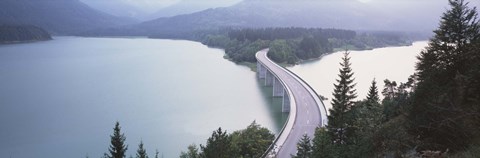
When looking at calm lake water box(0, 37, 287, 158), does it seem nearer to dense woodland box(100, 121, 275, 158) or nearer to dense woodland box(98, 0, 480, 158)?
dense woodland box(100, 121, 275, 158)

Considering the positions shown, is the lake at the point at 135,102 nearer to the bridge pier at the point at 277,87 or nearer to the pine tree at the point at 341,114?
the bridge pier at the point at 277,87

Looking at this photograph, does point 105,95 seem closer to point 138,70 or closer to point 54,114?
point 54,114

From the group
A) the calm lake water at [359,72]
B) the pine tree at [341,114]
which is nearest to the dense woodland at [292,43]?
the calm lake water at [359,72]

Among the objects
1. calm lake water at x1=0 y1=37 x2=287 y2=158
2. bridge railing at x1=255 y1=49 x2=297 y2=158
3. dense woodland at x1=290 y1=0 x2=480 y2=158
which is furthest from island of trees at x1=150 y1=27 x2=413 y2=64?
dense woodland at x1=290 y1=0 x2=480 y2=158

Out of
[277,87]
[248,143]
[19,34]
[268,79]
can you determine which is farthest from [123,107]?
[19,34]

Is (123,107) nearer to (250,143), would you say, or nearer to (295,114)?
(295,114)

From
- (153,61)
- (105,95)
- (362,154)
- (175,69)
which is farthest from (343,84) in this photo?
(153,61)
